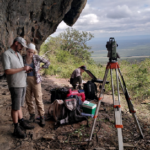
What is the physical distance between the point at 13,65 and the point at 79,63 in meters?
15.8

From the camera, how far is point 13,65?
8.89 ft

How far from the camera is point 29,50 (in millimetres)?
3139

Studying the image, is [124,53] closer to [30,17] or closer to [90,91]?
[30,17]

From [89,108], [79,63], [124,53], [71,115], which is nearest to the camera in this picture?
[71,115]

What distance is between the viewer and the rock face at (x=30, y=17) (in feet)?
19.7

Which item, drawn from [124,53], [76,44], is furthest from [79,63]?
[124,53]

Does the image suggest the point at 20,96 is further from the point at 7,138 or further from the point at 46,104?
the point at 46,104

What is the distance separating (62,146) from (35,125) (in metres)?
0.99

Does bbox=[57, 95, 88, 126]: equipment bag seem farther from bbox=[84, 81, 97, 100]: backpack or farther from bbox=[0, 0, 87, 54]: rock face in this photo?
bbox=[0, 0, 87, 54]: rock face

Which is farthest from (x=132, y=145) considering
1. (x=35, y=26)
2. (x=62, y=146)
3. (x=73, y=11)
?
(x=73, y=11)

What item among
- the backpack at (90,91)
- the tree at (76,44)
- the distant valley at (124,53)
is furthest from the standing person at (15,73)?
the tree at (76,44)

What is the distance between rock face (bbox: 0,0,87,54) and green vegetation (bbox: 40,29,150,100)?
12.6ft

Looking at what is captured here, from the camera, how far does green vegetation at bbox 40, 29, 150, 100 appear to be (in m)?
6.84

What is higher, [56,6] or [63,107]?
[56,6]
